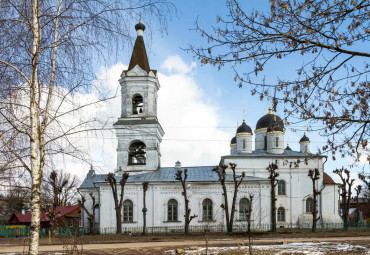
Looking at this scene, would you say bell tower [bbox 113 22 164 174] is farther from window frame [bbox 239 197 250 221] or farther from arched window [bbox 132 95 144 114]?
window frame [bbox 239 197 250 221]

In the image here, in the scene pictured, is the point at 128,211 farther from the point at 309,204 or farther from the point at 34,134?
the point at 34,134

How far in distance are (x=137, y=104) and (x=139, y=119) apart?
5.20 ft

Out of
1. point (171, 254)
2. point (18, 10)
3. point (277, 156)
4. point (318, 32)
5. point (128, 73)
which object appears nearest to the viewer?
point (318, 32)

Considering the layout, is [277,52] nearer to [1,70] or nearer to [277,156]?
[1,70]

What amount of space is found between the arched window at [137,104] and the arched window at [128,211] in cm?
756

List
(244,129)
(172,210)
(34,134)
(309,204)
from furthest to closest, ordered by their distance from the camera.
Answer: (244,129) → (309,204) → (172,210) → (34,134)

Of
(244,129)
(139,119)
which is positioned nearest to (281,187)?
(244,129)

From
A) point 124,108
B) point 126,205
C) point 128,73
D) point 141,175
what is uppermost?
point 128,73

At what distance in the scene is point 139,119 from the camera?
35.1 m

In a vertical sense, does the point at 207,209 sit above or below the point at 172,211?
above

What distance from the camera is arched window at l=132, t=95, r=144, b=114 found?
35500mm

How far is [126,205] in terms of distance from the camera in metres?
35.1

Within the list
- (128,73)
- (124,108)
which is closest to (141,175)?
(124,108)

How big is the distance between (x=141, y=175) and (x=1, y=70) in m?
28.2
